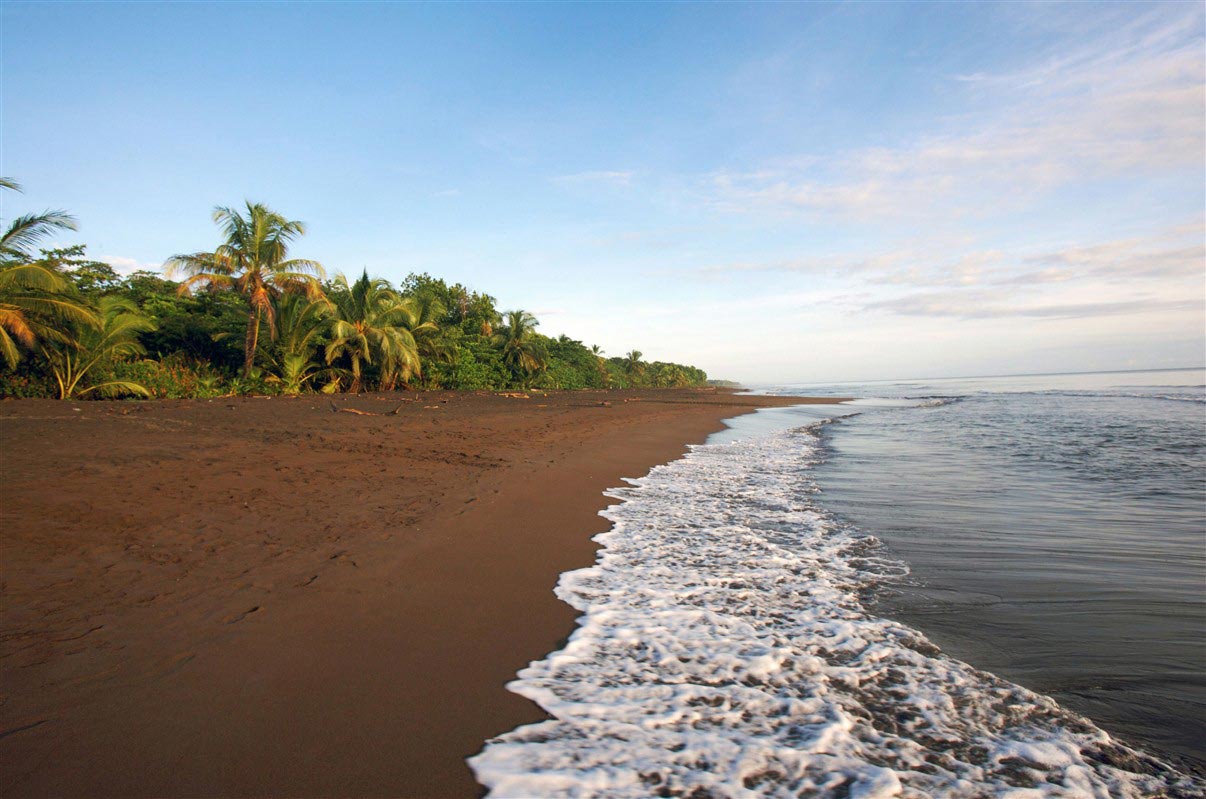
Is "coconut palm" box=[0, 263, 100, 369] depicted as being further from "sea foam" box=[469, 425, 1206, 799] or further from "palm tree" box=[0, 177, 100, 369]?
"sea foam" box=[469, 425, 1206, 799]

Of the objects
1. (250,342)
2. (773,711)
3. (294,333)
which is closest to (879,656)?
(773,711)

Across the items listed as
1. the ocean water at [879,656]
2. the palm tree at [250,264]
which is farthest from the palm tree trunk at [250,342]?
the ocean water at [879,656]

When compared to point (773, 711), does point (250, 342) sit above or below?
above

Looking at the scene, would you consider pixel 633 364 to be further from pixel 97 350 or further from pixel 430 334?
pixel 97 350

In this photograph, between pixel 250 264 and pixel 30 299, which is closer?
pixel 30 299

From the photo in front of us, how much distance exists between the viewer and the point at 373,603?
13.3 feet

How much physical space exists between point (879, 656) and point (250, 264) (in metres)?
22.6

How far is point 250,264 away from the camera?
20031mm

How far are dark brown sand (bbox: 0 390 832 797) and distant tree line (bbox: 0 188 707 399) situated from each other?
732 cm

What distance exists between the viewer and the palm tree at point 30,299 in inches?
509

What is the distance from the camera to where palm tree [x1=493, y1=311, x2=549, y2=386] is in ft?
125

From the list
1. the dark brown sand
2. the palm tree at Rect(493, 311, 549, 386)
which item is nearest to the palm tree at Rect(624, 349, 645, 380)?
the palm tree at Rect(493, 311, 549, 386)

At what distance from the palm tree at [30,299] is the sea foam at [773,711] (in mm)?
15380

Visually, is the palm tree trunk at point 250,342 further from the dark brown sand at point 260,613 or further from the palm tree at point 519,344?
the palm tree at point 519,344
